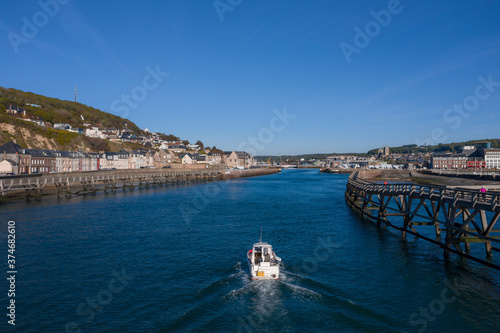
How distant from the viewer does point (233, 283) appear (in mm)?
18531

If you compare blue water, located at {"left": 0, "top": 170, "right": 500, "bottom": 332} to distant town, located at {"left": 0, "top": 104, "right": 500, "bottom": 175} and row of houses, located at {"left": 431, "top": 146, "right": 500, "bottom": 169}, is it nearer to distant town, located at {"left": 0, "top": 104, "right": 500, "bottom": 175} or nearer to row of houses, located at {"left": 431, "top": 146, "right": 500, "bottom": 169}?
distant town, located at {"left": 0, "top": 104, "right": 500, "bottom": 175}

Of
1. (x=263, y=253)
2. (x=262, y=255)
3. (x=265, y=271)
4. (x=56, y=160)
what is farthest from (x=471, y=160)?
(x=56, y=160)

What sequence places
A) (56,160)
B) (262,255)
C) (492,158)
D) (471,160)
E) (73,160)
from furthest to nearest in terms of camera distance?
(471,160), (492,158), (73,160), (56,160), (262,255)

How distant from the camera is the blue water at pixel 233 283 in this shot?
14422mm

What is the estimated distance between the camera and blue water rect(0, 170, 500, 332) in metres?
14.4

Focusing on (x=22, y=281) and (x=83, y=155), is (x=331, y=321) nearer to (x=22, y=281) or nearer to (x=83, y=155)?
(x=22, y=281)

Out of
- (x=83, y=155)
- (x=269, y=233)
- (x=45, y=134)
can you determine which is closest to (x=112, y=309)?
(x=269, y=233)

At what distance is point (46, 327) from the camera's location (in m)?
13.9

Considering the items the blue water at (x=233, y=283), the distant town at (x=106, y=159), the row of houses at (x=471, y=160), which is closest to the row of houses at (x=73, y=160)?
the distant town at (x=106, y=159)

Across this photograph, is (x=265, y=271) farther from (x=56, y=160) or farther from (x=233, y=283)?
(x=56, y=160)

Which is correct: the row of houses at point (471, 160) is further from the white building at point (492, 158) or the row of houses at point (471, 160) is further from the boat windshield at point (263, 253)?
the boat windshield at point (263, 253)

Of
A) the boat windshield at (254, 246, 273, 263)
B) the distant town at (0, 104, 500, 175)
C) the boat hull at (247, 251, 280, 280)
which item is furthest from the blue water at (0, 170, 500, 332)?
the distant town at (0, 104, 500, 175)

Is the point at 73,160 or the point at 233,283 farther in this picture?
the point at 73,160

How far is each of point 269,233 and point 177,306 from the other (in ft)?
55.7
